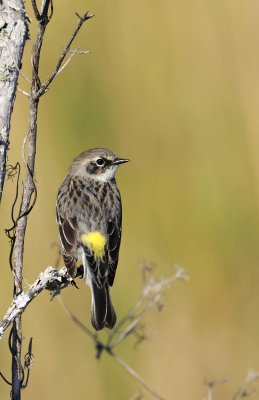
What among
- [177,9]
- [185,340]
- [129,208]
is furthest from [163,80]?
[185,340]

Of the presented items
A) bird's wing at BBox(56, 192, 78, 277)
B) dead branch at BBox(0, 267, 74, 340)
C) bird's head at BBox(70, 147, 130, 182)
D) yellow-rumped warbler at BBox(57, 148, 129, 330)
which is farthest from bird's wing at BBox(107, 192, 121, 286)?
dead branch at BBox(0, 267, 74, 340)

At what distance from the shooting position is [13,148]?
4.70m

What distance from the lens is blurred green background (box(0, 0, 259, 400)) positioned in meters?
4.72

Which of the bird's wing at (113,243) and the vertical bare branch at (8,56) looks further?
the bird's wing at (113,243)

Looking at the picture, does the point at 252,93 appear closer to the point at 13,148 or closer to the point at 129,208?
the point at 129,208

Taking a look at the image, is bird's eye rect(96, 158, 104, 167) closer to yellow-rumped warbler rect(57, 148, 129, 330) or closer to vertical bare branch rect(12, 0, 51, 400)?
yellow-rumped warbler rect(57, 148, 129, 330)

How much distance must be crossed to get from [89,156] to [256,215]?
1.31 m

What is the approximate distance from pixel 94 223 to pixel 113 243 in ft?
0.49

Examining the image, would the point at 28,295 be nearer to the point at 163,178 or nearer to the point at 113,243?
the point at 113,243

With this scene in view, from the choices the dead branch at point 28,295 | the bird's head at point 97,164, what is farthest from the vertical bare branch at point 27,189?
the bird's head at point 97,164

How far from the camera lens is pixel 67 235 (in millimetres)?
3998

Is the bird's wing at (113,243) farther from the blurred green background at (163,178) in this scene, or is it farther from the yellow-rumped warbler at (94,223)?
the blurred green background at (163,178)

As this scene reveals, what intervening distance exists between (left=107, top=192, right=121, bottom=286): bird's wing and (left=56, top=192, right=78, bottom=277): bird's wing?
17 centimetres

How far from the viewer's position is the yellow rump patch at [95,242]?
3969 mm
